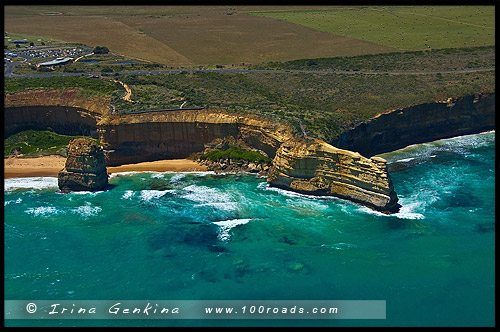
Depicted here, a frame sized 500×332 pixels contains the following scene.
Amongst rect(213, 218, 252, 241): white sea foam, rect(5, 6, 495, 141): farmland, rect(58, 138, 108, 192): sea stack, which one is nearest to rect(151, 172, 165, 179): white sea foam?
rect(58, 138, 108, 192): sea stack

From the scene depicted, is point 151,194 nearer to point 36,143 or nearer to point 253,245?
point 253,245

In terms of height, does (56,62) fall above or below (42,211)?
above

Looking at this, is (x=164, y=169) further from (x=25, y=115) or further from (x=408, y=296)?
(x=408, y=296)

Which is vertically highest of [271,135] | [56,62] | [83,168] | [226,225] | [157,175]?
[56,62]

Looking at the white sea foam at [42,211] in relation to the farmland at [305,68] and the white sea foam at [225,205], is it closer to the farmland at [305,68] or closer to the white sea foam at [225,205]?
the white sea foam at [225,205]

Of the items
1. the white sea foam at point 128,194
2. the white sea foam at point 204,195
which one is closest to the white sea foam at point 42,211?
the white sea foam at point 128,194

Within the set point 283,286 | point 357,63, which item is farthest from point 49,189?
point 357,63

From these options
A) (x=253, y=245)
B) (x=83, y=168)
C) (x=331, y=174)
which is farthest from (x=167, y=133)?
(x=253, y=245)
